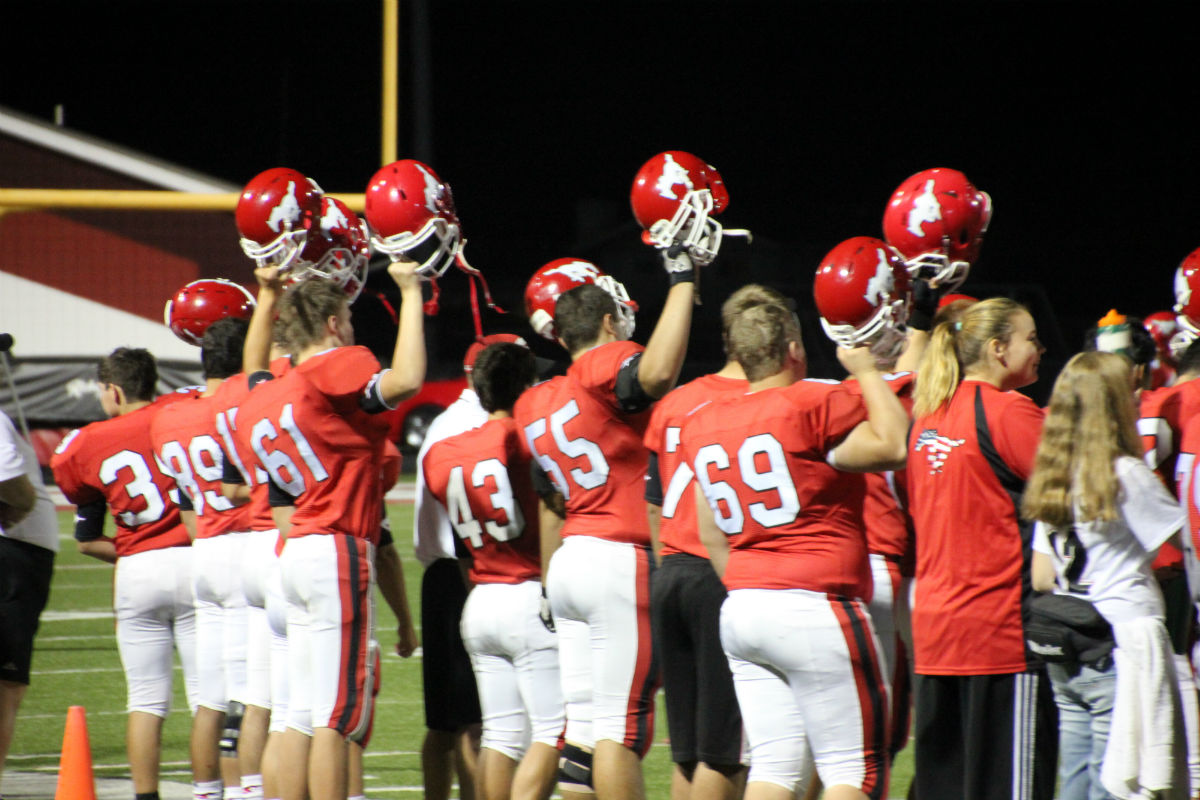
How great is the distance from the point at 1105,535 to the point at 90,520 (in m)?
4.28

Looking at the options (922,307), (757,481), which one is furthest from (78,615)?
(757,481)

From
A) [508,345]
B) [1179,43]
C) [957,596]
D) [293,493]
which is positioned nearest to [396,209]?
[508,345]

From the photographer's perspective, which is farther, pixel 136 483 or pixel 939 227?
pixel 136 483

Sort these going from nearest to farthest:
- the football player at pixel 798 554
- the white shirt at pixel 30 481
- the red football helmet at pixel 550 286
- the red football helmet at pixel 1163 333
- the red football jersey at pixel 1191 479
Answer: the football player at pixel 798 554 → the red football jersey at pixel 1191 479 → the white shirt at pixel 30 481 → the red football helmet at pixel 550 286 → the red football helmet at pixel 1163 333

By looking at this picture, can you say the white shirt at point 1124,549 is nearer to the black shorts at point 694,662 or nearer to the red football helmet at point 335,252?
the black shorts at point 694,662

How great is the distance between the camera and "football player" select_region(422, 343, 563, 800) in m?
5.08

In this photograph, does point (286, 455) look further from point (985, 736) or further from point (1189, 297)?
point (1189, 297)

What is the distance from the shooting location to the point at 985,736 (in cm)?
407

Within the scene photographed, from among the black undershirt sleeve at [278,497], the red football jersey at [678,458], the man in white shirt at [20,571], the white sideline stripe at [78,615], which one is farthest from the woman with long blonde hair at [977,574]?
the white sideline stripe at [78,615]

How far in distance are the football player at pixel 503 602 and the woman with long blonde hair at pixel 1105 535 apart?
1.78 m

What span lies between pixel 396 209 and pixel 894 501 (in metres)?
1.98

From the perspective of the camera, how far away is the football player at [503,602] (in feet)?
16.7

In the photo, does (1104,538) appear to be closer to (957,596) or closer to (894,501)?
(957,596)

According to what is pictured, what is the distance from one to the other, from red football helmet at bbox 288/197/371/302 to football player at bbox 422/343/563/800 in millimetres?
810
